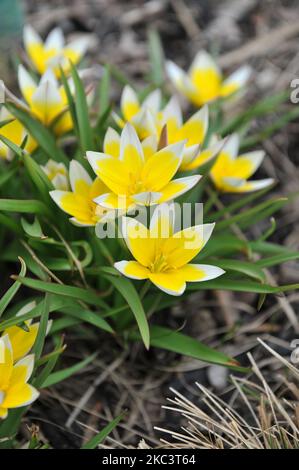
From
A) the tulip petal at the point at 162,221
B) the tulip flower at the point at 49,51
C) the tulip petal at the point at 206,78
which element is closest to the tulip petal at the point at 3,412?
the tulip petal at the point at 162,221

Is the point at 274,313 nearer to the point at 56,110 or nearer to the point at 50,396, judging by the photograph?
the point at 50,396

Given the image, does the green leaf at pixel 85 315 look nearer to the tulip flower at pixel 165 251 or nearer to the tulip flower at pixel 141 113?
the tulip flower at pixel 165 251

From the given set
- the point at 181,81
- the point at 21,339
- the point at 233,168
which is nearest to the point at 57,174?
the point at 21,339

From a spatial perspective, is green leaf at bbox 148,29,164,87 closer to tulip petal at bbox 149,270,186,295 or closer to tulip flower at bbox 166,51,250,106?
tulip flower at bbox 166,51,250,106

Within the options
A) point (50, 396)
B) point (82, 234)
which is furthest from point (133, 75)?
point (50, 396)

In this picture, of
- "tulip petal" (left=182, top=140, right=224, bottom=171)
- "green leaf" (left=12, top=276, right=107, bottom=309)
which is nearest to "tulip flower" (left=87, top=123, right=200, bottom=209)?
"tulip petal" (left=182, top=140, right=224, bottom=171)
